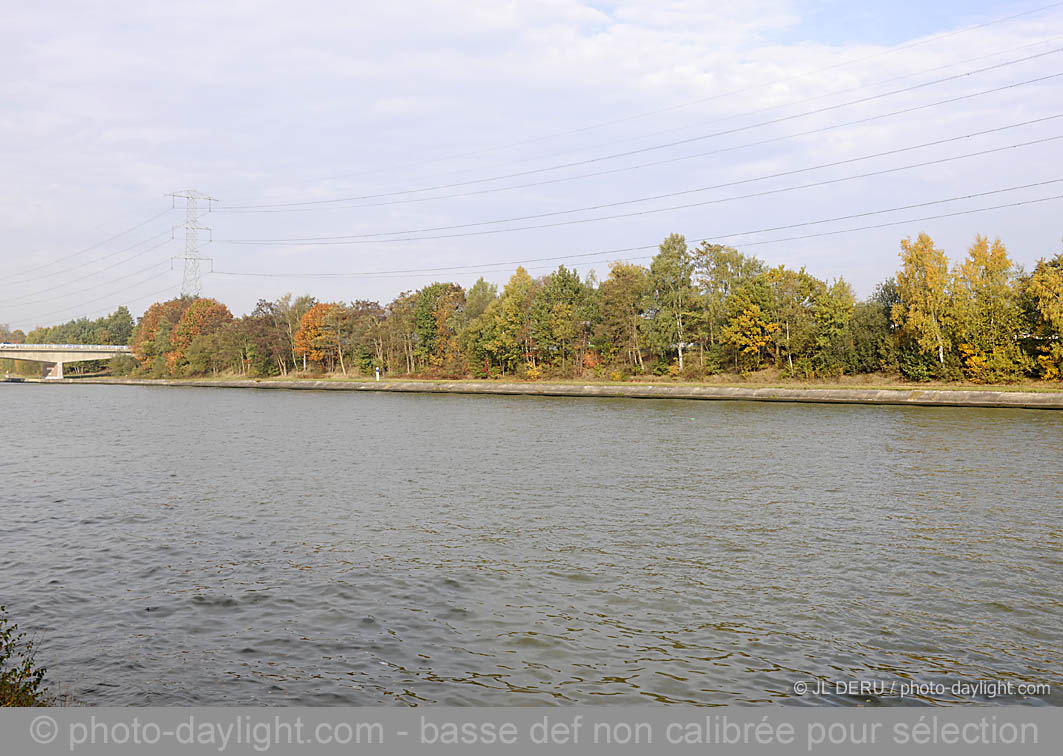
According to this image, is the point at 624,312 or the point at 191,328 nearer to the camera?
the point at 624,312

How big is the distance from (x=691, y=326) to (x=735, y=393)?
16.3m

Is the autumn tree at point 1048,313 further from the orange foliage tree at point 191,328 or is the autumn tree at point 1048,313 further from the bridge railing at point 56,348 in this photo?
the bridge railing at point 56,348

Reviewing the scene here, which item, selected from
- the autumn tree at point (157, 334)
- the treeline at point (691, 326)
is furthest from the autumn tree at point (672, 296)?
the autumn tree at point (157, 334)

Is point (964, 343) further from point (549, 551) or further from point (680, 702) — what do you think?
point (680, 702)

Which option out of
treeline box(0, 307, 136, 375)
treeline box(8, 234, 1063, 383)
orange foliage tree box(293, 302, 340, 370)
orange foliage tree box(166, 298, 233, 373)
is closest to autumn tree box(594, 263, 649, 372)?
treeline box(8, 234, 1063, 383)

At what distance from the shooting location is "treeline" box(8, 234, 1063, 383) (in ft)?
185

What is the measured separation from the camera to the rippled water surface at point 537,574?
30.4ft

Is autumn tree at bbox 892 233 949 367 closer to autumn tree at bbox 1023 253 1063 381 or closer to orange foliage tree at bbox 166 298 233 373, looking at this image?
autumn tree at bbox 1023 253 1063 381

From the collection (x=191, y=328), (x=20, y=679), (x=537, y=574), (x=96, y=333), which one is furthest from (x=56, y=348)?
(x=20, y=679)

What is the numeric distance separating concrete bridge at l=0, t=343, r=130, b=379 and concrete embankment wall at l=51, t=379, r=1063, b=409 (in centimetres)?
7062

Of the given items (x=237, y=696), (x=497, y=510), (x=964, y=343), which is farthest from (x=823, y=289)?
(x=237, y=696)

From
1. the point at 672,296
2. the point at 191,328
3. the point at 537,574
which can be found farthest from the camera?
the point at 191,328

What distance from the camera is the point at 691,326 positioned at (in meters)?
77.9

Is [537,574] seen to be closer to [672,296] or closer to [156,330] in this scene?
[672,296]
